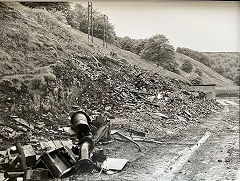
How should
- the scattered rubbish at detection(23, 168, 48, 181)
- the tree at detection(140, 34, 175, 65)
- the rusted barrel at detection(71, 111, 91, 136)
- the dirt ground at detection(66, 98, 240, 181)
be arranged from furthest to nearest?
the tree at detection(140, 34, 175, 65) < the rusted barrel at detection(71, 111, 91, 136) < the dirt ground at detection(66, 98, 240, 181) < the scattered rubbish at detection(23, 168, 48, 181)

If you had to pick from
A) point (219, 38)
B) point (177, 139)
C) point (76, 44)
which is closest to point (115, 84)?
point (76, 44)

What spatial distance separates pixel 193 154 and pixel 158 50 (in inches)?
44.9

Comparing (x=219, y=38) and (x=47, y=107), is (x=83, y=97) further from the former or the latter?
(x=219, y=38)

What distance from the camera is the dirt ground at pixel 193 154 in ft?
12.3

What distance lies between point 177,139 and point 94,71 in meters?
1.14

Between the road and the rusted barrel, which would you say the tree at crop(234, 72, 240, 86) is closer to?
the road

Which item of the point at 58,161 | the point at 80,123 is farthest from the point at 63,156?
the point at 80,123

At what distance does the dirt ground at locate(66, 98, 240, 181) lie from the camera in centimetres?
374

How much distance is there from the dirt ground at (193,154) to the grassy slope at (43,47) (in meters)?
0.43

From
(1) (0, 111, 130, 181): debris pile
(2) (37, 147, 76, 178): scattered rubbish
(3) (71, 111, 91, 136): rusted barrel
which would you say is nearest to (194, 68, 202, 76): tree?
(1) (0, 111, 130, 181): debris pile

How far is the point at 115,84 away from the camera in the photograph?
161 inches

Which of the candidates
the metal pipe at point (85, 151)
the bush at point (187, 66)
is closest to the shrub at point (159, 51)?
the bush at point (187, 66)

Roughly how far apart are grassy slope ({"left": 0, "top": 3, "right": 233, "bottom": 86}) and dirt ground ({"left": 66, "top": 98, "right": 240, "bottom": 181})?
433 mm

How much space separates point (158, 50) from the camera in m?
4.01
